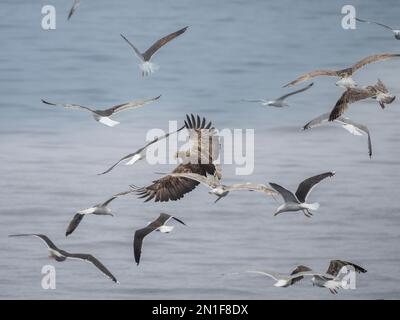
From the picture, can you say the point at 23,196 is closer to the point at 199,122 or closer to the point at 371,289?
the point at 199,122

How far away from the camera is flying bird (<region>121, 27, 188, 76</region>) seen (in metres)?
8.17

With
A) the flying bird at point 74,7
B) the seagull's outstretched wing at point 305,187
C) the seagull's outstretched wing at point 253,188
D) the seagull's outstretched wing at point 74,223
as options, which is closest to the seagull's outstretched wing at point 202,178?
the seagull's outstretched wing at point 253,188

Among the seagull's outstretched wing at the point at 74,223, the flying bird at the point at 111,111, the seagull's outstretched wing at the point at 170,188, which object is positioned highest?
the flying bird at the point at 111,111

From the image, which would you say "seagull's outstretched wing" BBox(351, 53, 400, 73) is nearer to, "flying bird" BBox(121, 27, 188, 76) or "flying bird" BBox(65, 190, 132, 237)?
"flying bird" BBox(121, 27, 188, 76)

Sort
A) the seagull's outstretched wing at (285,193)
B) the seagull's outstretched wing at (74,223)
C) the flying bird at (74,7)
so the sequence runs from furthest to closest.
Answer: the flying bird at (74,7)
the seagull's outstretched wing at (74,223)
the seagull's outstretched wing at (285,193)

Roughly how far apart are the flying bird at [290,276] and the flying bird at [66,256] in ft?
2.87

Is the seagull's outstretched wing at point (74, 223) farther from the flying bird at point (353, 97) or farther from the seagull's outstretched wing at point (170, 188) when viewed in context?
the flying bird at point (353, 97)

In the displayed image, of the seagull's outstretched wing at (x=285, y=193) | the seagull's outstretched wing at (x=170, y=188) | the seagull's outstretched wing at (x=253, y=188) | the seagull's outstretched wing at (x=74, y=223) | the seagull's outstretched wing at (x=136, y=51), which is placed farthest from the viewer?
the seagull's outstretched wing at (x=136, y=51)

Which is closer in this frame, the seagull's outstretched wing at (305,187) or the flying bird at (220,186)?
→ the flying bird at (220,186)

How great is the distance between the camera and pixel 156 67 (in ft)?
27.1

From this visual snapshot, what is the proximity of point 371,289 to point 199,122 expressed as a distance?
147 cm

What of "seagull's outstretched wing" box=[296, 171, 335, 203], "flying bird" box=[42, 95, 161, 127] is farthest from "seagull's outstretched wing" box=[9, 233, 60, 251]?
"seagull's outstretched wing" box=[296, 171, 335, 203]

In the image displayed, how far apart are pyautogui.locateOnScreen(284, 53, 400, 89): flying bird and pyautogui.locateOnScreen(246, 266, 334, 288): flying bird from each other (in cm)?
117

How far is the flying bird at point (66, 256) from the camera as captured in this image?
783cm
